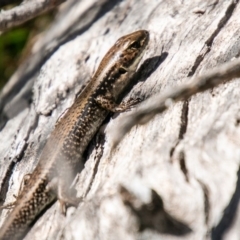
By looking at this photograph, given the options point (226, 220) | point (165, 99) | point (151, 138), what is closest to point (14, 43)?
point (151, 138)

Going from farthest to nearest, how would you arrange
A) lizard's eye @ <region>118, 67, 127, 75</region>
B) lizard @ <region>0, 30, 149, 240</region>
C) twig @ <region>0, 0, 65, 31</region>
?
twig @ <region>0, 0, 65, 31</region> < lizard's eye @ <region>118, 67, 127, 75</region> < lizard @ <region>0, 30, 149, 240</region>

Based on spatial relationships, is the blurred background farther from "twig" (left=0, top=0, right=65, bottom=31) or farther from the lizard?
the lizard

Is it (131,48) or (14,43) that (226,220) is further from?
(14,43)

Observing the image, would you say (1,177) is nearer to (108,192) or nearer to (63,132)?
(63,132)

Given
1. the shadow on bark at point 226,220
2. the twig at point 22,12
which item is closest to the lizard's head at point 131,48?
the twig at point 22,12

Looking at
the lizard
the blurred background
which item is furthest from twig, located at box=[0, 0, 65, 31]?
the blurred background

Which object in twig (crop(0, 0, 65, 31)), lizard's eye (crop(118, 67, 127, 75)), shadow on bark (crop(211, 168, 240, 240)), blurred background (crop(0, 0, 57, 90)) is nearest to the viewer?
shadow on bark (crop(211, 168, 240, 240))
